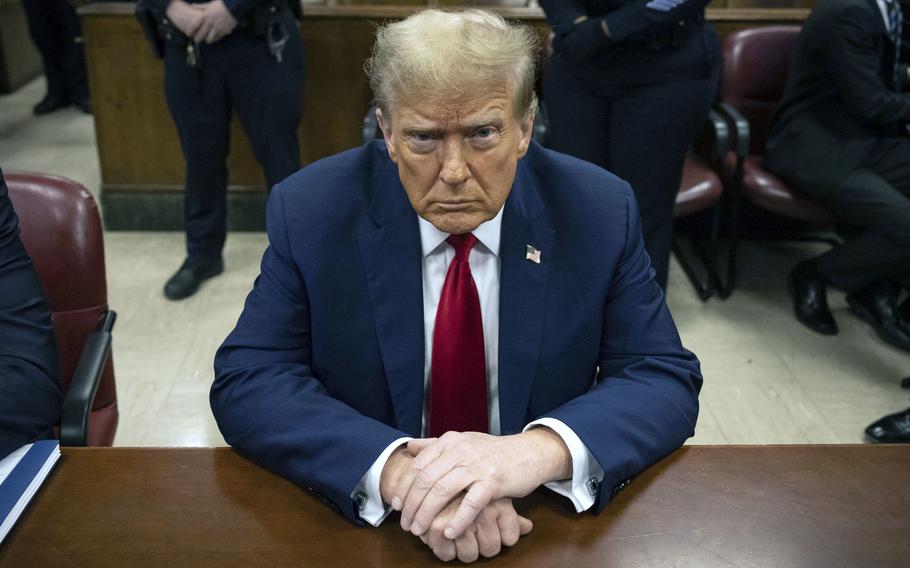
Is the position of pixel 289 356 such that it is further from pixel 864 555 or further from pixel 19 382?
pixel 864 555

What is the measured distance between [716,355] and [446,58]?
7.51 feet

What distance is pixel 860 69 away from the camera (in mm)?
3168

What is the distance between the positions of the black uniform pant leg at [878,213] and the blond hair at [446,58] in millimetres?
2273

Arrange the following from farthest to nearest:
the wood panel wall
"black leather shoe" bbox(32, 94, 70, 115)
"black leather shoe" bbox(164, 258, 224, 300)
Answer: "black leather shoe" bbox(32, 94, 70, 115)
the wood panel wall
"black leather shoe" bbox(164, 258, 224, 300)

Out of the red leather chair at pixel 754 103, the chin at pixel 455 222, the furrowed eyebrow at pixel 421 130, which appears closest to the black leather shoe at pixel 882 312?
the red leather chair at pixel 754 103

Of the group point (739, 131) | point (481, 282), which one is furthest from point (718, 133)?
point (481, 282)

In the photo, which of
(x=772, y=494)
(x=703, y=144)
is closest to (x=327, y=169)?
(x=772, y=494)

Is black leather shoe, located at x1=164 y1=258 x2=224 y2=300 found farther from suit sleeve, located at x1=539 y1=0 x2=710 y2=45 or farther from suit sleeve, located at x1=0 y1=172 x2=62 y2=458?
suit sleeve, located at x1=0 y1=172 x2=62 y2=458

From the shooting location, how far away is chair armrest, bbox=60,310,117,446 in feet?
5.18

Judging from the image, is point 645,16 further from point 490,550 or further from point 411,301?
point 490,550

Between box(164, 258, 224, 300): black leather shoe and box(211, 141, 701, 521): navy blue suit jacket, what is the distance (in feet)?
7.33

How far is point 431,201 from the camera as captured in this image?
140 centimetres

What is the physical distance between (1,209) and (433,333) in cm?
75

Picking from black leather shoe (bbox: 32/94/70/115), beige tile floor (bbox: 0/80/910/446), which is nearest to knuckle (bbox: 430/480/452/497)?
beige tile floor (bbox: 0/80/910/446)
